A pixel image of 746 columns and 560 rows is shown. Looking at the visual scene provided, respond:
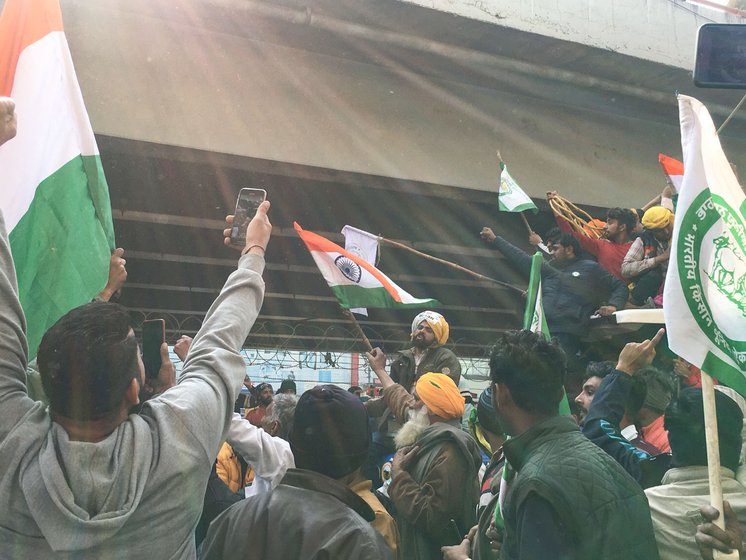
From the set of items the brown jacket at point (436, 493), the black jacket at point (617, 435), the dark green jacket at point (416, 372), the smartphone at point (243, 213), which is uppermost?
the smartphone at point (243, 213)

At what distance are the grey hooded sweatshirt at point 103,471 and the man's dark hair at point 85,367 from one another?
0.24 ft

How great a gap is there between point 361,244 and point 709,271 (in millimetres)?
5222

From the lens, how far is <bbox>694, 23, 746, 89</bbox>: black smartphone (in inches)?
116

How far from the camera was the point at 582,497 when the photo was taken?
2221mm

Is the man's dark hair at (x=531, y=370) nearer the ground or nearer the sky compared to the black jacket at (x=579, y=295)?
nearer the sky

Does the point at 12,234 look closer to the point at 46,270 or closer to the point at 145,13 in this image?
the point at 46,270

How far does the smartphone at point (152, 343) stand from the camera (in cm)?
283

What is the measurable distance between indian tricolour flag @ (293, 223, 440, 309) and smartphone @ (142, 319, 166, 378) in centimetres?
332

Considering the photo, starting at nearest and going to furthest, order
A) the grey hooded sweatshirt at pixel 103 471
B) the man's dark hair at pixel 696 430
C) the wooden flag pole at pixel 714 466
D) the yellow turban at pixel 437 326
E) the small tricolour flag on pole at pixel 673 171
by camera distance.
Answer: the grey hooded sweatshirt at pixel 103 471 → the wooden flag pole at pixel 714 466 → the man's dark hair at pixel 696 430 → the yellow turban at pixel 437 326 → the small tricolour flag on pole at pixel 673 171

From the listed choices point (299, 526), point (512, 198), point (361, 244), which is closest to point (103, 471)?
point (299, 526)

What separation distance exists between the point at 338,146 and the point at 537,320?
13.6 ft

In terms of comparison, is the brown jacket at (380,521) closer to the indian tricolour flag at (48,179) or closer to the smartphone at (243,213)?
the smartphone at (243,213)

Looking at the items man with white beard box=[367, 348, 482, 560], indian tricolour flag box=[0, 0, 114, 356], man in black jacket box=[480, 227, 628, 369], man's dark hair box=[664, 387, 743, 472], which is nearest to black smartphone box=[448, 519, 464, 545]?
man with white beard box=[367, 348, 482, 560]

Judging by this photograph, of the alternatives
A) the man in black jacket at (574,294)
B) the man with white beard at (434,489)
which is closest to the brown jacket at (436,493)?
the man with white beard at (434,489)
